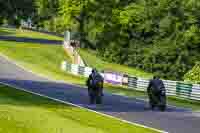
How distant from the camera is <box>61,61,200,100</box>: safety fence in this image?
50.0 m

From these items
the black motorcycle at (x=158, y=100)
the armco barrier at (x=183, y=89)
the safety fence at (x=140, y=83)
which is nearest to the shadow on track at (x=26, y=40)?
the safety fence at (x=140, y=83)

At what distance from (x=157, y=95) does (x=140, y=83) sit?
2800 cm

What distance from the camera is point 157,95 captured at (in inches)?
1188

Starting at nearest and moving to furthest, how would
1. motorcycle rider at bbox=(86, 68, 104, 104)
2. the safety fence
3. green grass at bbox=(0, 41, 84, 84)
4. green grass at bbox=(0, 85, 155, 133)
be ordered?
green grass at bbox=(0, 85, 155, 133) < motorcycle rider at bbox=(86, 68, 104, 104) < the safety fence < green grass at bbox=(0, 41, 84, 84)

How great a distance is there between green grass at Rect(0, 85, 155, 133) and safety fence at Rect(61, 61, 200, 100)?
83.7ft

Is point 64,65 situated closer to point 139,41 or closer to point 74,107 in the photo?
point 139,41

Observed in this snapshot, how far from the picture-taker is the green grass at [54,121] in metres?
17.1

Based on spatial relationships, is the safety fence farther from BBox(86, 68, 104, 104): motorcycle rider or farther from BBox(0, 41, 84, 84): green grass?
BBox(86, 68, 104, 104): motorcycle rider

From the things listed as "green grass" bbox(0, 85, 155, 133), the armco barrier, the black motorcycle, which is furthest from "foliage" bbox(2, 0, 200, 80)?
"green grass" bbox(0, 85, 155, 133)

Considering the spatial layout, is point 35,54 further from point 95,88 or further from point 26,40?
point 95,88

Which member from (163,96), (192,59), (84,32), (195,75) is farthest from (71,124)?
(84,32)

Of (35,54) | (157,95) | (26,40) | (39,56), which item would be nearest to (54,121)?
(157,95)

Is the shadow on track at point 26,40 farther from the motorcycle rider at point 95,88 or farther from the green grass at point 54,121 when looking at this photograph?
the green grass at point 54,121

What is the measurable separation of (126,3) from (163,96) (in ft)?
246
